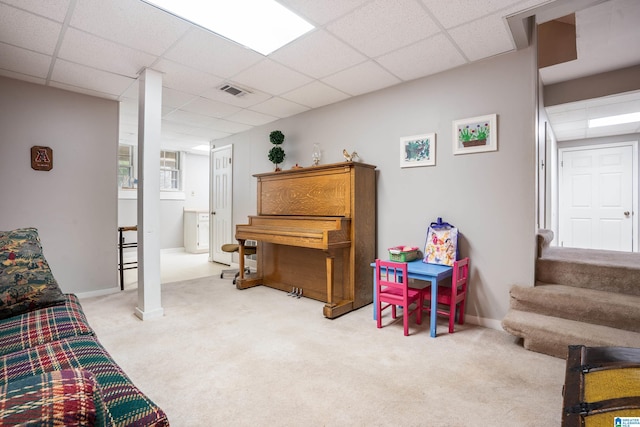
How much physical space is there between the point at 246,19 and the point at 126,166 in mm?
6156

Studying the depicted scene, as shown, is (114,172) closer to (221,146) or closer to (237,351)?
(221,146)

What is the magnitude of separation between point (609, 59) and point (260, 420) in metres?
4.68

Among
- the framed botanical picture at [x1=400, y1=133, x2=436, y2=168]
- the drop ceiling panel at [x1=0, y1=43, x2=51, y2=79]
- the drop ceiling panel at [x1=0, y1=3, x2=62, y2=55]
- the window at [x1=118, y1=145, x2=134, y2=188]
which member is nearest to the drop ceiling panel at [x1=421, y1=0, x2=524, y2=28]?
the framed botanical picture at [x1=400, y1=133, x2=436, y2=168]

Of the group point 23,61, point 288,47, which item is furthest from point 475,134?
point 23,61

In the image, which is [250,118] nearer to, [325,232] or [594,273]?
[325,232]

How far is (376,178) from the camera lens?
3.74 metres

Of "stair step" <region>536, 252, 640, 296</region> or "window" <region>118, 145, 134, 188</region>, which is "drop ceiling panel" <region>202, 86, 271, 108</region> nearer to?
"stair step" <region>536, 252, 640, 296</region>

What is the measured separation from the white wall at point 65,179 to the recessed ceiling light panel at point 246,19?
255cm

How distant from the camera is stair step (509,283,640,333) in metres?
2.26

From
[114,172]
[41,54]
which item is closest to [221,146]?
[114,172]

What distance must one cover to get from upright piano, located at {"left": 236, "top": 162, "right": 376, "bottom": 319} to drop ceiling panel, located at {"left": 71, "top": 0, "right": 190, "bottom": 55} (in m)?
1.93

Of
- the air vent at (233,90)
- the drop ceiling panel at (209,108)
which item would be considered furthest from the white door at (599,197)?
the drop ceiling panel at (209,108)

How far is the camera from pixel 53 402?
1.93ft

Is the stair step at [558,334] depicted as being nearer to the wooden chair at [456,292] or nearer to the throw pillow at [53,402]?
the wooden chair at [456,292]
